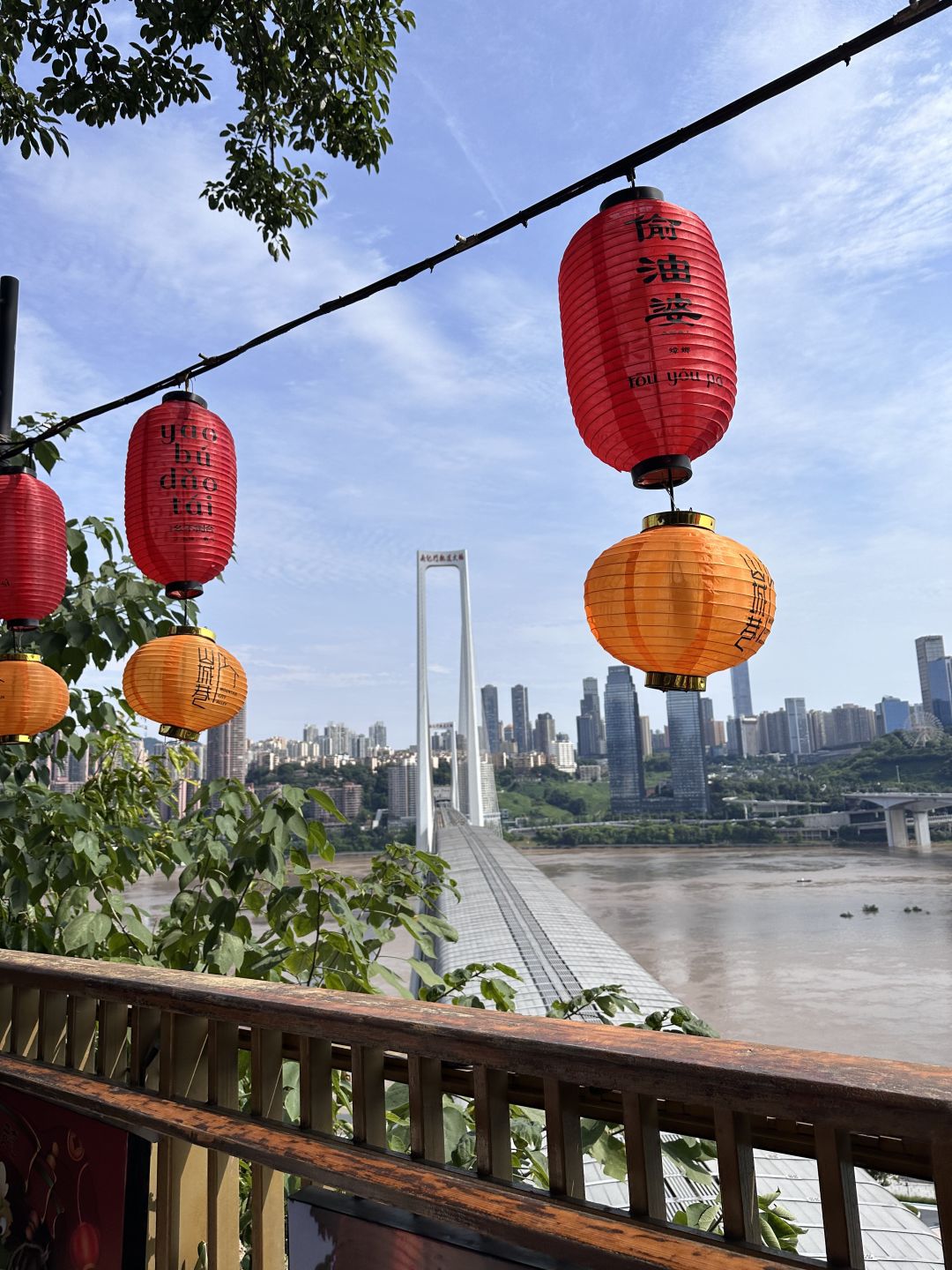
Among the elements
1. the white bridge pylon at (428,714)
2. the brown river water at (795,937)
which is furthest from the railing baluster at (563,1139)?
the white bridge pylon at (428,714)

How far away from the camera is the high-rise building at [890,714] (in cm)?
2730

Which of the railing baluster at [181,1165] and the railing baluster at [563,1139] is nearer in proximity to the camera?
the railing baluster at [563,1139]

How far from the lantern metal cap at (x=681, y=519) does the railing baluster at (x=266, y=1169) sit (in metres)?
0.60

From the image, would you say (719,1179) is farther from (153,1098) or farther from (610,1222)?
(153,1098)

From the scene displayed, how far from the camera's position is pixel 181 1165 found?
2.56 ft

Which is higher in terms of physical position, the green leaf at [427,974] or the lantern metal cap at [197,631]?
the lantern metal cap at [197,631]

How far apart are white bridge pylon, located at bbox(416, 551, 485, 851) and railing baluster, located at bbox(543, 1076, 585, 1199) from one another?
40.2 feet

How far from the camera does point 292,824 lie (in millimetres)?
1259

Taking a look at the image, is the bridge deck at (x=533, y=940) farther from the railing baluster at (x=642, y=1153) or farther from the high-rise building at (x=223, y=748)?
the railing baluster at (x=642, y=1153)

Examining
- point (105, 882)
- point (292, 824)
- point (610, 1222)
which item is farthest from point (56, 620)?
point (610, 1222)

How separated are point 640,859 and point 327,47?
72.7ft

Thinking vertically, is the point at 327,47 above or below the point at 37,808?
above

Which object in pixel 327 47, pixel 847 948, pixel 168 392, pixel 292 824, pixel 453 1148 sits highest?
pixel 327 47

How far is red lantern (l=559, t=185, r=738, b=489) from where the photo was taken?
0.90 m
